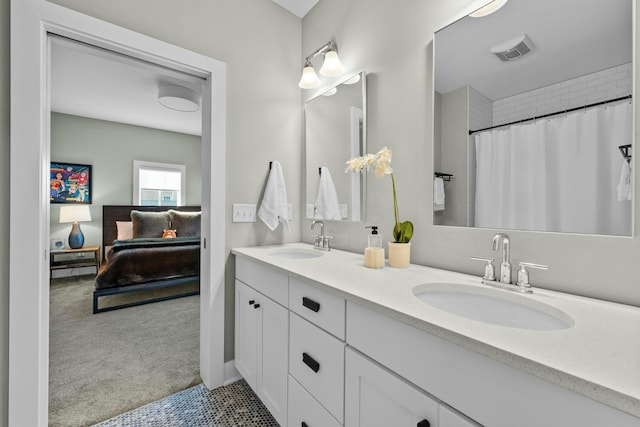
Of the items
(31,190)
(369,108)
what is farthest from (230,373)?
(369,108)

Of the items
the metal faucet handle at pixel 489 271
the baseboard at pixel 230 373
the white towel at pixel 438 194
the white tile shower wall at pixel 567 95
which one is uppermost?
the white tile shower wall at pixel 567 95

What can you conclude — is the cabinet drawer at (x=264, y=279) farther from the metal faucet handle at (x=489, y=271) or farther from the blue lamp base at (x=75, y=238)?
the blue lamp base at (x=75, y=238)

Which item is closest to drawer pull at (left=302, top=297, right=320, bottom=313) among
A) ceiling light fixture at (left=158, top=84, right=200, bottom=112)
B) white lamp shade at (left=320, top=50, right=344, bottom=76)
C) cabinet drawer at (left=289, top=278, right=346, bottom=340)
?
cabinet drawer at (left=289, top=278, right=346, bottom=340)

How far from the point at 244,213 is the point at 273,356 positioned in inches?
36.0

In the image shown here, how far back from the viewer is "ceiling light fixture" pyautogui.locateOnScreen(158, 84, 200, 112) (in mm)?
3340

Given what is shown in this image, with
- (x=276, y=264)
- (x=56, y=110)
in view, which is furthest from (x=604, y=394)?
(x=56, y=110)

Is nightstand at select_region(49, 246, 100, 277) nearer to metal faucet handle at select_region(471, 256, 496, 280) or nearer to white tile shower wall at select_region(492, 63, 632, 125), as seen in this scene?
metal faucet handle at select_region(471, 256, 496, 280)

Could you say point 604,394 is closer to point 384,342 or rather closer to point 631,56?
point 384,342

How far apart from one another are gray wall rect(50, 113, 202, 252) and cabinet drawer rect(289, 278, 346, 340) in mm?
4932

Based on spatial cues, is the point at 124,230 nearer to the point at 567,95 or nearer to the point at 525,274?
the point at 525,274

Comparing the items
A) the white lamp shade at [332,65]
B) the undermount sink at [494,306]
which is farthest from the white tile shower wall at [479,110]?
the white lamp shade at [332,65]

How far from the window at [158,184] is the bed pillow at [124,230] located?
46cm

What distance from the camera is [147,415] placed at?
151cm

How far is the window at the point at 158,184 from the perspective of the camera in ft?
16.5
